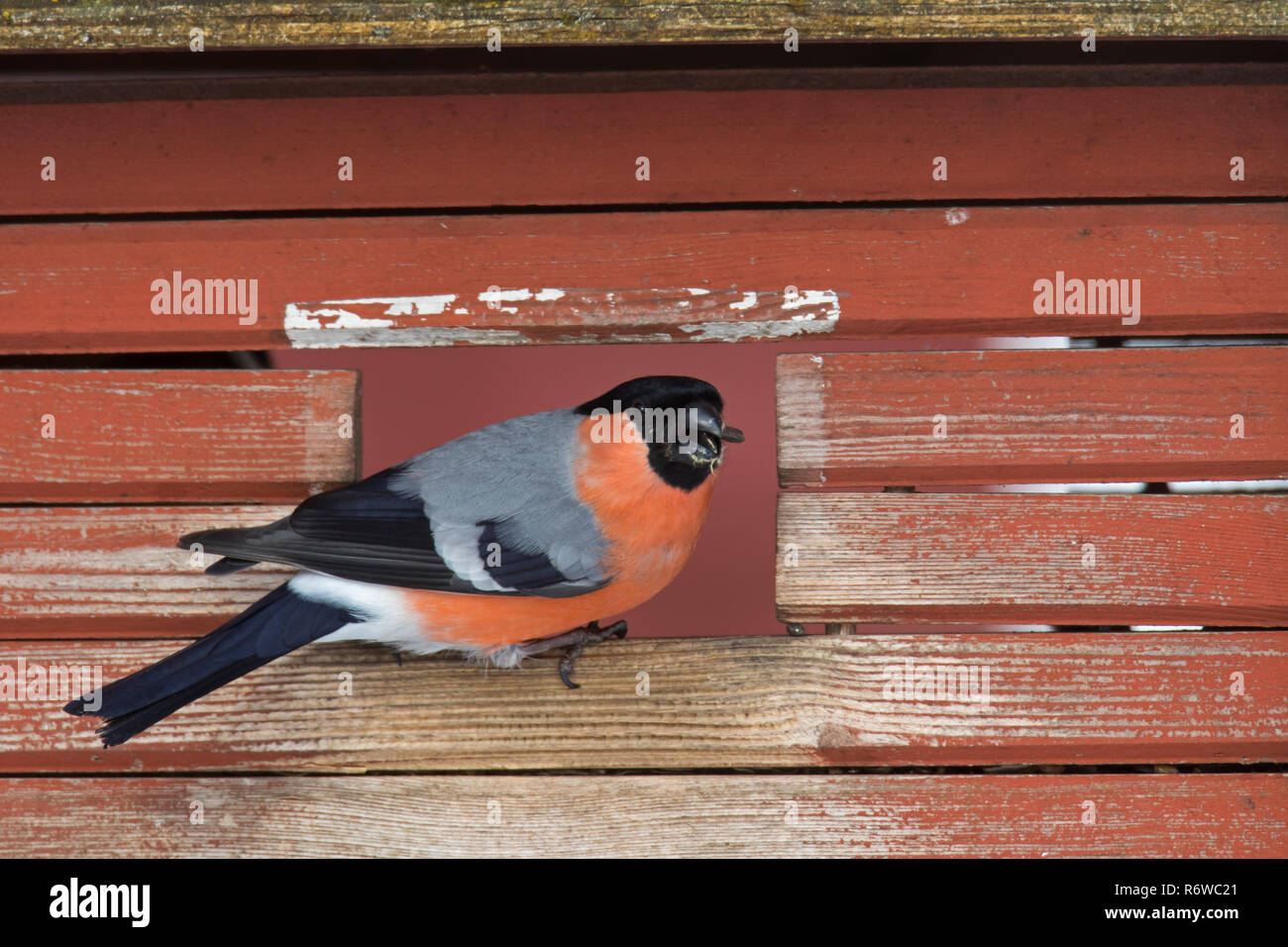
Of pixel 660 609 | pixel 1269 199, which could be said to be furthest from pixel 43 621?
pixel 1269 199

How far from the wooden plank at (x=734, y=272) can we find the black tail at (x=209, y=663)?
453 mm

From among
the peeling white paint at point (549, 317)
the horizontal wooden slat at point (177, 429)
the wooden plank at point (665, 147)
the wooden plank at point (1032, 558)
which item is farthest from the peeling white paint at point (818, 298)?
the horizontal wooden slat at point (177, 429)

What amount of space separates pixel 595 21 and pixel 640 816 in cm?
123

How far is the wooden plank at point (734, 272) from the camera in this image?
1.61 m

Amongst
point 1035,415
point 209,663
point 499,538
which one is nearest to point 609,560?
point 499,538

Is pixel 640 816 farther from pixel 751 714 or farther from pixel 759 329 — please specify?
pixel 759 329

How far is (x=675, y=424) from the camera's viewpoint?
1.56 meters

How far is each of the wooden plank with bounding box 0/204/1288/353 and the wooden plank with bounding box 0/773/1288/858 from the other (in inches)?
29.8

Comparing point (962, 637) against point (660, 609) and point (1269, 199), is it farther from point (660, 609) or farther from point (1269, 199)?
point (1269, 199)

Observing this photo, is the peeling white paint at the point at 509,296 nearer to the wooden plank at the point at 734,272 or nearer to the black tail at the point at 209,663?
the wooden plank at the point at 734,272

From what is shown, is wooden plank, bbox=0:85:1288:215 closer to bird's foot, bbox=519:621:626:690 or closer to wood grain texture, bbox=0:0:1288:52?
wood grain texture, bbox=0:0:1288:52

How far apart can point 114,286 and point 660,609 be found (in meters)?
1.21

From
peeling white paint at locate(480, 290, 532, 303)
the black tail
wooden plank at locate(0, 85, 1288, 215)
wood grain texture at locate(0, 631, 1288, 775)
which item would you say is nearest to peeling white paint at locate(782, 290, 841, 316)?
wooden plank at locate(0, 85, 1288, 215)

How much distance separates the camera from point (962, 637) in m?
1.66
